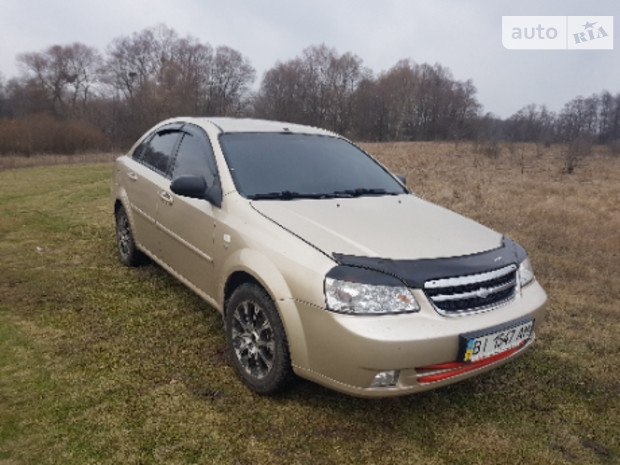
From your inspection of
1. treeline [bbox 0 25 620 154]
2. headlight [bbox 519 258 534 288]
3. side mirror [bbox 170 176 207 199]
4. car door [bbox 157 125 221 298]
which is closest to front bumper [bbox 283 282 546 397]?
headlight [bbox 519 258 534 288]

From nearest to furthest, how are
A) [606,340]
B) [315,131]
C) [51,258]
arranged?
[606,340] → [315,131] → [51,258]

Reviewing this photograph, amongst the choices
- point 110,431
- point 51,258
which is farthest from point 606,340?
point 51,258

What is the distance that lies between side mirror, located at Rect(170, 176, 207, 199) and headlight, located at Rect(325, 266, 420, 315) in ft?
4.30

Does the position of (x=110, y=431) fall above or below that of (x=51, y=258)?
below

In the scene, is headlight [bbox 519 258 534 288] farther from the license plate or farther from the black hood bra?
the black hood bra

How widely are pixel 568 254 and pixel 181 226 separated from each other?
218 inches

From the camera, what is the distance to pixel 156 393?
273 centimetres

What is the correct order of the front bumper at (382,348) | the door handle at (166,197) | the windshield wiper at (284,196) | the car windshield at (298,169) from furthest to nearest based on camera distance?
the door handle at (166,197), the car windshield at (298,169), the windshield wiper at (284,196), the front bumper at (382,348)

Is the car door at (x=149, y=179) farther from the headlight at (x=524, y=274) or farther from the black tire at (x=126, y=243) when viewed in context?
the headlight at (x=524, y=274)

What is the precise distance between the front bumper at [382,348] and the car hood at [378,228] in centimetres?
34

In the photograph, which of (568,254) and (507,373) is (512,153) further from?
(507,373)

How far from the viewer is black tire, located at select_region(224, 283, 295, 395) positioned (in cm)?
251

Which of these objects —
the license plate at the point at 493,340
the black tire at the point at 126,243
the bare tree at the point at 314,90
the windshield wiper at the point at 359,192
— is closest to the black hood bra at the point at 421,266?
the license plate at the point at 493,340

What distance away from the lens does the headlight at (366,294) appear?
87.6 inches
